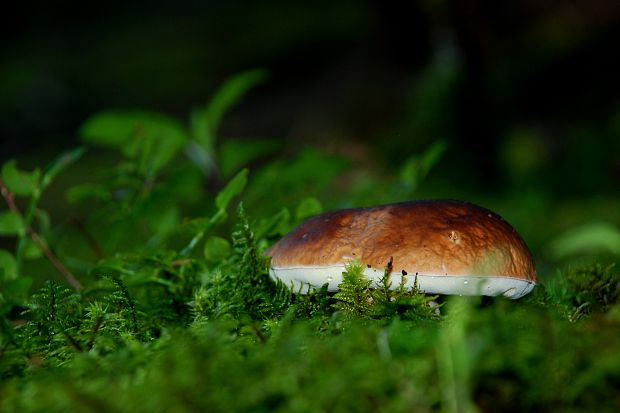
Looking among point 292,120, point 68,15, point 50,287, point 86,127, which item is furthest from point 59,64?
point 50,287

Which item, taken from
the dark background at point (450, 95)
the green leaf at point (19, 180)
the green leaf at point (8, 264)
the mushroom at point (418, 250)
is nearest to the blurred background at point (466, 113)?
the dark background at point (450, 95)

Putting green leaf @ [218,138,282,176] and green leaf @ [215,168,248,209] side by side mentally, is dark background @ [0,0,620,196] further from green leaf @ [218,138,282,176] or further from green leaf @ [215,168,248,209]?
green leaf @ [215,168,248,209]

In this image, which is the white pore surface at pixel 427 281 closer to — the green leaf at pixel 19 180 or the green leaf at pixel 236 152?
the green leaf at pixel 19 180

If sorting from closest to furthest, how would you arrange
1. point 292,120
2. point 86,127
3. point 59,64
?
1. point 86,127
2. point 292,120
3. point 59,64

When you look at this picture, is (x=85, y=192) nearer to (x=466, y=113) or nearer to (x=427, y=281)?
(x=427, y=281)

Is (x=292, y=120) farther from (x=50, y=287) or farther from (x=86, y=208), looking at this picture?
(x=50, y=287)

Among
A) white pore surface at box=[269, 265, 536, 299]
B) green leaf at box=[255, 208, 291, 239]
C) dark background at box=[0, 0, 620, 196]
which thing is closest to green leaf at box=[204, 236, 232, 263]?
green leaf at box=[255, 208, 291, 239]

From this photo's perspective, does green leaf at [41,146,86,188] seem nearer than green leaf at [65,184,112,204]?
Yes
